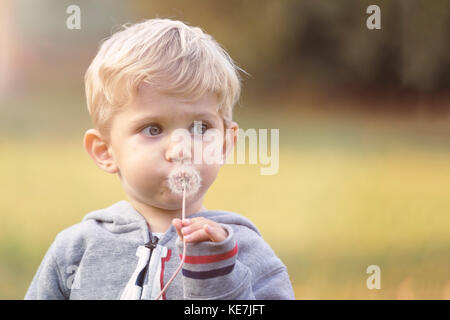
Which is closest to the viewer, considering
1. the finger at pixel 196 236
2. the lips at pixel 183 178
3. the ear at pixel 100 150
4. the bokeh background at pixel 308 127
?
the finger at pixel 196 236

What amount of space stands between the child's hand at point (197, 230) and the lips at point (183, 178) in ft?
0.37

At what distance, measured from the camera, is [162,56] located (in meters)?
1.10

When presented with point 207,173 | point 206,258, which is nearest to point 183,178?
point 207,173

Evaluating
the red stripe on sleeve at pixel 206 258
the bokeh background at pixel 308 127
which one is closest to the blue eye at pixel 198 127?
the red stripe on sleeve at pixel 206 258

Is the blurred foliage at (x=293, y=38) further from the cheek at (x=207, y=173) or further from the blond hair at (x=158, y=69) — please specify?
the cheek at (x=207, y=173)

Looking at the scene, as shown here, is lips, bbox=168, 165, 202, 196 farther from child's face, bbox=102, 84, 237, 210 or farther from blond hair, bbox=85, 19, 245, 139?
blond hair, bbox=85, 19, 245, 139

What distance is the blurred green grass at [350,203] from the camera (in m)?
1.67

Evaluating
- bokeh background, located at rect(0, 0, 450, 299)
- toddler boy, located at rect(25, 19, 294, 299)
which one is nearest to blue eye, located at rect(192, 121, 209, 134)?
toddler boy, located at rect(25, 19, 294, 299)

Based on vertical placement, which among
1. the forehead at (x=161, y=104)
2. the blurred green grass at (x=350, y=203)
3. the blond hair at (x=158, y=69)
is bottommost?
the blurred green grass at (x=350, y=203)

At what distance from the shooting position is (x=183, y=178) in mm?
1060
